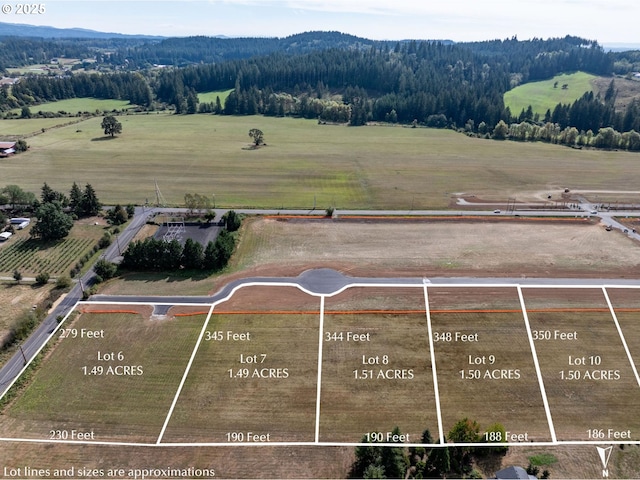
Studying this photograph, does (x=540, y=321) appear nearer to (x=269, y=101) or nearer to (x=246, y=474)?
(x=246, y=474)

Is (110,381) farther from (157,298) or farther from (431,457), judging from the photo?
(431,457)

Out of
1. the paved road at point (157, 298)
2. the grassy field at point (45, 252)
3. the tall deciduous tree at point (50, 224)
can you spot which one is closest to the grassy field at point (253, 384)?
the paved road at point (157, 298)

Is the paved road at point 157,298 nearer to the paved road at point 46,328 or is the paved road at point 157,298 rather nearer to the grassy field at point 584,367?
the paved road at point 46,328

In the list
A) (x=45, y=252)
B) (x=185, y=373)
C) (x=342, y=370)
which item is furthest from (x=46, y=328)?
(x=342, y=370)

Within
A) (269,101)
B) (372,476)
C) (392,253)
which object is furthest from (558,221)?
(269,101)

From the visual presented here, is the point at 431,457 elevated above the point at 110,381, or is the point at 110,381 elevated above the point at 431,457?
the point at 431,457

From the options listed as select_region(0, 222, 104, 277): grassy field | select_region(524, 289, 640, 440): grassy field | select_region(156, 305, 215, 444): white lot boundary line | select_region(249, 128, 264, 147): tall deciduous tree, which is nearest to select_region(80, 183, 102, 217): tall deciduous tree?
select_region(0, 222, 104, 277): grassy field
